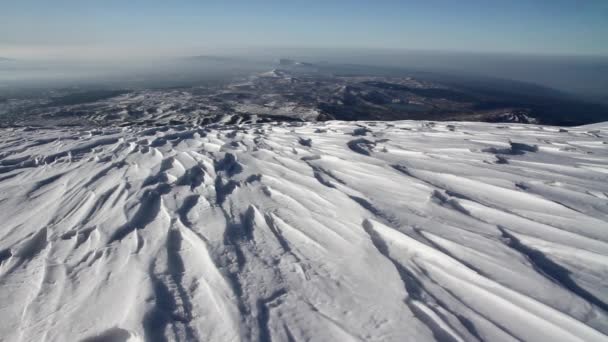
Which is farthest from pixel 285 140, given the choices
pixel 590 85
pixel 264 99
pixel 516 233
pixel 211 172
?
pixel 590 85

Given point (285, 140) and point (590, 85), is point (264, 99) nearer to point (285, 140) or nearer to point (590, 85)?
point (285, 140)

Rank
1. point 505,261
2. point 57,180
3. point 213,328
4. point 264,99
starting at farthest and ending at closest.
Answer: point 264,99 < point 57,180 < point 505,261 < point 213,328

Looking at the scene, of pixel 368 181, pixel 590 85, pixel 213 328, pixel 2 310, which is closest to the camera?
pixel 213 328

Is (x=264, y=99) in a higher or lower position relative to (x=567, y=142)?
lower

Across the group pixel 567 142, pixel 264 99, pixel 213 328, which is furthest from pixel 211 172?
pixel 264 99

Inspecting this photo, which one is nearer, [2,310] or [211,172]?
[2,310]

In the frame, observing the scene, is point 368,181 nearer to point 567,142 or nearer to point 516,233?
point 516,233
